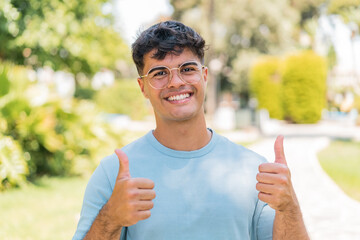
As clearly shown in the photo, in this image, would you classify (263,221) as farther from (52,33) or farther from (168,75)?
(52,33)

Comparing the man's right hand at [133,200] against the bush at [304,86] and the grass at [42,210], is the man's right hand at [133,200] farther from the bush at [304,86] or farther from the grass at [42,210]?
the bush at [304,86]

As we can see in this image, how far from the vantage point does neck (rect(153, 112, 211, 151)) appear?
196 cm

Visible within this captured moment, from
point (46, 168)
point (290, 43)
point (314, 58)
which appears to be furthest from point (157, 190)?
point (290, 43)

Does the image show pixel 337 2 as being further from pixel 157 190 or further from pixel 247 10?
pixel 157 190

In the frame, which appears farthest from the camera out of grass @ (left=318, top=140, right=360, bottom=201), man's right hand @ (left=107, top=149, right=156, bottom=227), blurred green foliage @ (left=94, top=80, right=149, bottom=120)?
blurred green foliage @ (left=94, top=80, right=149, bottom=120)

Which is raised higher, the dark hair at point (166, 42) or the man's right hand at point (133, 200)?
the dark hair at point (166, 42)

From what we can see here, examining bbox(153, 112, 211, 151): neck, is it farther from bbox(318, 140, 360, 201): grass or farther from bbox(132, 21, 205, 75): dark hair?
bbox(318, 140, 360, 201): grass

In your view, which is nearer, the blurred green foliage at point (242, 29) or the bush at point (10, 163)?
the bush at point (10, 163)

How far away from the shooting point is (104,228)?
162 cm

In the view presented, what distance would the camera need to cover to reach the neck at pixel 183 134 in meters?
1.96

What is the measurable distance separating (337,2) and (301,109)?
27.2 feet

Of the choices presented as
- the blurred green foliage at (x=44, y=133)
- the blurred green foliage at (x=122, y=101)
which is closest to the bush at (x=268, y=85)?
the blurred green foliage at (x=122, y=101)

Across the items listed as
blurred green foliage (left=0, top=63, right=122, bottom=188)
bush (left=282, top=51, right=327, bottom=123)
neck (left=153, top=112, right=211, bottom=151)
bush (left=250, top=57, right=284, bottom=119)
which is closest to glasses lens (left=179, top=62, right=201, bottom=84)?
neck (left=153, top=112, right=211, bottom=151)

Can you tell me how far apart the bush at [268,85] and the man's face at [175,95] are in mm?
22606
